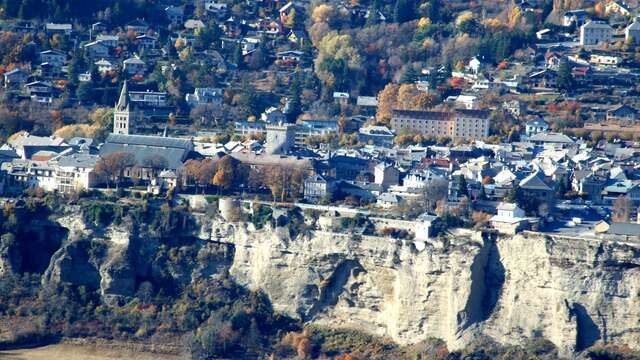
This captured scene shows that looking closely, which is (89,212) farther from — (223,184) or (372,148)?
(372,148)

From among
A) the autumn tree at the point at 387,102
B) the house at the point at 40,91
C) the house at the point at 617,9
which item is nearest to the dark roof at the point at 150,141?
the house at the point at 40,91

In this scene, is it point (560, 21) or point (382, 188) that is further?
point (560, 21)

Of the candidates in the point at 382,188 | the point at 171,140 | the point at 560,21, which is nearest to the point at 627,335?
the point at 382,188

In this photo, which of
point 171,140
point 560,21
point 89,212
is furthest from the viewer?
point 560,21

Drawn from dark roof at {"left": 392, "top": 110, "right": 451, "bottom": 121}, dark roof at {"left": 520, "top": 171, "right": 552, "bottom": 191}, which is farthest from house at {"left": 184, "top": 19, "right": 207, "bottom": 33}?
dark roof at {"left": 520, "top": 171, "right": 552, "bottom": 191}

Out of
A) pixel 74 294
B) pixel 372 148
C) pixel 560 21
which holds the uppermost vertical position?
pixel 560 21

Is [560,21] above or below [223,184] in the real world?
above

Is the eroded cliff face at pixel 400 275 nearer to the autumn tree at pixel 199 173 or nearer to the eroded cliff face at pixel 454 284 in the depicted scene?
Result: the eroded cliff face at pixel 454 284
